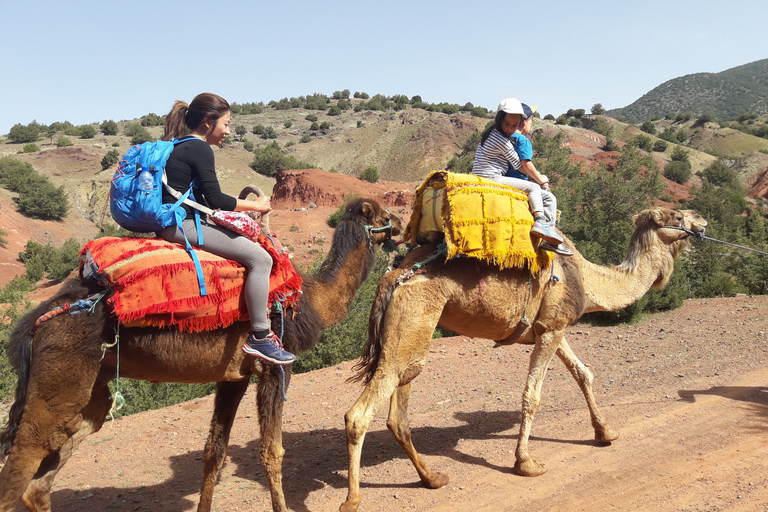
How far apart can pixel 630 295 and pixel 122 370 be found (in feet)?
17.7

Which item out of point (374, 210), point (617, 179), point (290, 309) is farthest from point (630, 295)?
point (617, 179)

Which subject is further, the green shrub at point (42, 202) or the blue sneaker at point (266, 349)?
the green shrub at point (42, 202)

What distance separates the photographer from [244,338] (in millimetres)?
4637

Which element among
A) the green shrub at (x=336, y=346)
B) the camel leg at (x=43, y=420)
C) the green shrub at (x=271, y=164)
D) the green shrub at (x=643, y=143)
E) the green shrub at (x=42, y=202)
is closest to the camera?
the camel leg at (x=43, y=420)

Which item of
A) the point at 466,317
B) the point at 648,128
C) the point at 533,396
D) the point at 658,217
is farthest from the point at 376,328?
the point at 648,128

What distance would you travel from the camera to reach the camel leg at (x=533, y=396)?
222 inches

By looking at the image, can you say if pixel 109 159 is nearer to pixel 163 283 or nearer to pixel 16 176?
pixel 16 176

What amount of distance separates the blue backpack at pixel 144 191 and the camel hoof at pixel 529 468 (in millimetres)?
3535

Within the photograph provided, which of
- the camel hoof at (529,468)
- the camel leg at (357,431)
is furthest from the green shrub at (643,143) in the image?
the camel leg at (357,431)

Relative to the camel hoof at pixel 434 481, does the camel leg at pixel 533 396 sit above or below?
above

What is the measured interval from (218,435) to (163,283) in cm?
164

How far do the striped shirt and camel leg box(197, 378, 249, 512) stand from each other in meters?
3.22

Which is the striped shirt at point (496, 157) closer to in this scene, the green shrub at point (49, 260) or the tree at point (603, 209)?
the tree at point (603, 209)

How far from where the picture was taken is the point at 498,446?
21.3ft
